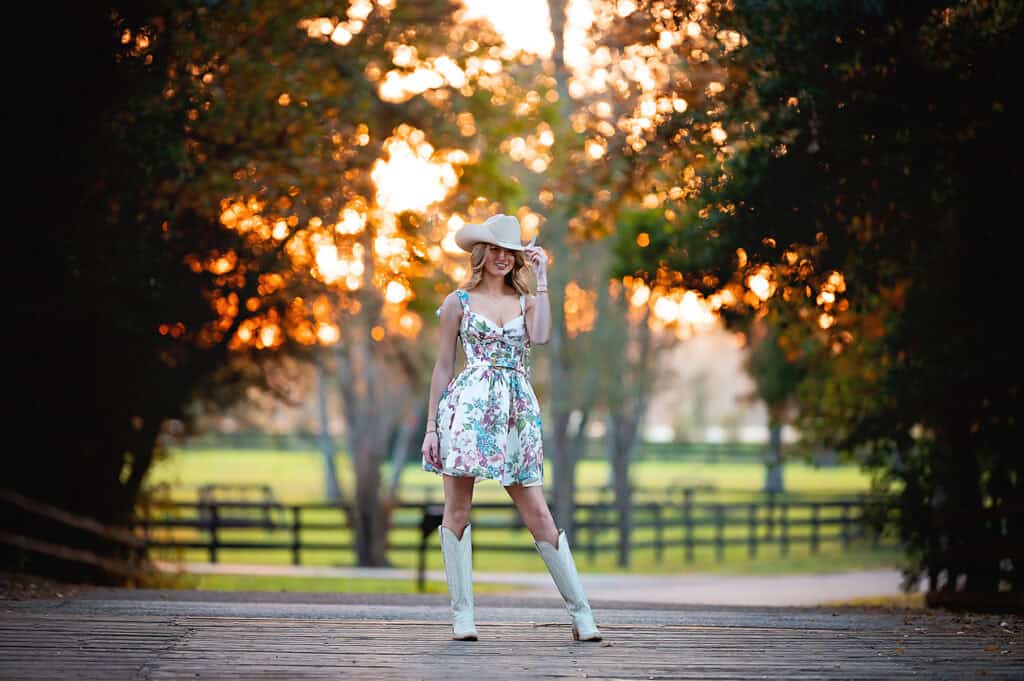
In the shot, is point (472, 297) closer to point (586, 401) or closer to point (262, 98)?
point (262, 98)

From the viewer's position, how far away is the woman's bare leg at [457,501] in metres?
6.75

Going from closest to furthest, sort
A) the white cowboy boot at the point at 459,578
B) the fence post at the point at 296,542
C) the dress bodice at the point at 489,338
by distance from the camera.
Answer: the dress bodice at the point at 489,338, the white cowboy boot at the point at 459,578, the fence post at the point at 296,542

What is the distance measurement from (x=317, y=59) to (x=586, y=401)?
1741cm

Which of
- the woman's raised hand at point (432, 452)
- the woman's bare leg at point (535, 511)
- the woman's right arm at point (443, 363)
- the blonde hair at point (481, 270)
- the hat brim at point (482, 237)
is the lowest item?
the woman's bare leg at point (535, 511)

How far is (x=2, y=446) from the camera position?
13.4 meters

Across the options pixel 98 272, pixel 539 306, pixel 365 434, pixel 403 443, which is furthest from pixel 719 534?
pixel 539 306

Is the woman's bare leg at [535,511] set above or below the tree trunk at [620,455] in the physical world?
below

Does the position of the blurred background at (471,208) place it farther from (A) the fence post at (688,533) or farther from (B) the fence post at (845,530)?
(B) the fence post at (845,530)

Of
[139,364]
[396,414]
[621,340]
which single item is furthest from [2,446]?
[621,340]

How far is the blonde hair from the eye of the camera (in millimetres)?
6805

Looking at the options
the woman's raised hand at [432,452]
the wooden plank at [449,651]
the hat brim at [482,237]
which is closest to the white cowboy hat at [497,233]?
the hat brim at [482,237]

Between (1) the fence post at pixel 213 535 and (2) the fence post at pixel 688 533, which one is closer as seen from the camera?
(1) the fence post at pixel 213 535

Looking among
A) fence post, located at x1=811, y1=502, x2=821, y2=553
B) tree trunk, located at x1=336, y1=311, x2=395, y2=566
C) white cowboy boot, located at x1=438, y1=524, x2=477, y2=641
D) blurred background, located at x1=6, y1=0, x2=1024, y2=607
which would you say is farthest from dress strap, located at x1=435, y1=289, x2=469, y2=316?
fence post, located at x1=811, y1=502, x2=821, y2=553

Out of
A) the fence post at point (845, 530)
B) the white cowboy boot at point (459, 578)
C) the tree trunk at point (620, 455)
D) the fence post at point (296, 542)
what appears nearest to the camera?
the white cowboy boot at point (459, 578)
